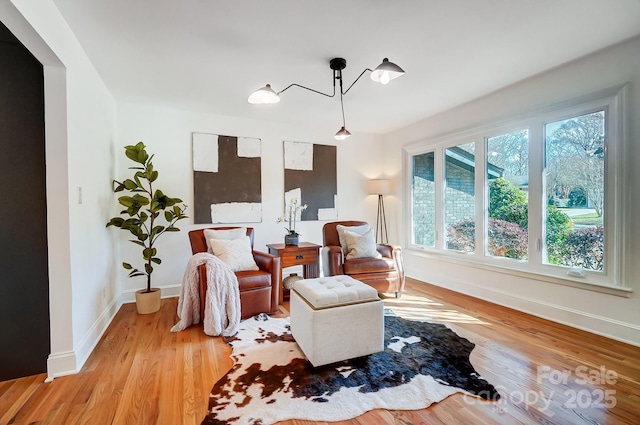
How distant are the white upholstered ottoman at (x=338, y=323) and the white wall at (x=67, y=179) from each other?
65.5 inches

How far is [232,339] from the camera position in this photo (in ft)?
8.21

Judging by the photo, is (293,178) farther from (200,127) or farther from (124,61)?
(124,61)

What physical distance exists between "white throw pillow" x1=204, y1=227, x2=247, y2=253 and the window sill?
9.05ft

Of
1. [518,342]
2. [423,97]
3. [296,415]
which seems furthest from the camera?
[423,97]

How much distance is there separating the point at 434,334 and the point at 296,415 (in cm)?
153

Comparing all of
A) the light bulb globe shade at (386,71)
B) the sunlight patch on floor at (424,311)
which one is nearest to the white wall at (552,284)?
the sunlight patch on floor at (424,311)

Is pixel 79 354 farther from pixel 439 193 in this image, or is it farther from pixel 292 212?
pixel 439 193

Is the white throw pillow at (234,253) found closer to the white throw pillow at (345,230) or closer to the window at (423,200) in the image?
the white throw pillow at (345,230)

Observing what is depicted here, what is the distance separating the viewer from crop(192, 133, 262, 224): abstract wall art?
3.87 meters

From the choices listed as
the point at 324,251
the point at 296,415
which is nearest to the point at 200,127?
the point at 324,251

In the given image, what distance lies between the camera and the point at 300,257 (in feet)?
12.0

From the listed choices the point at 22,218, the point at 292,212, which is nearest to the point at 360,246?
the point at 292,212

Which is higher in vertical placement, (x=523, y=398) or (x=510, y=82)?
(x=510, y=82)

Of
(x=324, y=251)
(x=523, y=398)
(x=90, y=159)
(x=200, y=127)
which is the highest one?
(x=200, y=127)
